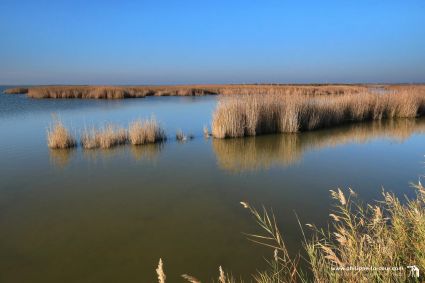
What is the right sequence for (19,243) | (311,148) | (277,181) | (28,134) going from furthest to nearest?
(28,134) → (311,148) → (277,181) → (19,243)

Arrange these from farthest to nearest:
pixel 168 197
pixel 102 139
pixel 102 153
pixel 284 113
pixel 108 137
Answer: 1. pixel 284 113
2. pixel 108 137
3. pixel 102 139
4. pixel 102 153
5. pixel 168 197

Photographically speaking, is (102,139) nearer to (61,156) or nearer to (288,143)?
(61,156)

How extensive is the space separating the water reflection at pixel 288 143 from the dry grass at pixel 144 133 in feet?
5.15

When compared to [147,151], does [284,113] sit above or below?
above

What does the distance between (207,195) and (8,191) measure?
311 centimetres

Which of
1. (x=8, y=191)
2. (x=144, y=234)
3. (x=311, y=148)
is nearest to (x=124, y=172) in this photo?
(x=8, y=191)

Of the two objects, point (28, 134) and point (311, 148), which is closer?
point (311, 148)

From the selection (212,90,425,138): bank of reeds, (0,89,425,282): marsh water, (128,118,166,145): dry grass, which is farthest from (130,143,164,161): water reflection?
(212,90,425,138): bank of reeds

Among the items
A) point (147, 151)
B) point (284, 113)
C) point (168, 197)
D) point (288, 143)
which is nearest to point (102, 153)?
Result: point (147, 151)

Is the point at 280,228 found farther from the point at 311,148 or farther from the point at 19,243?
the point at 311,148

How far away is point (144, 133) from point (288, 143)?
12.6 ft

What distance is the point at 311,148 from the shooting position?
816 cm

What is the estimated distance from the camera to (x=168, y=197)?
4.76m

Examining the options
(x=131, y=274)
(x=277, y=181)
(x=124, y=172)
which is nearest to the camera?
(x=131, y=274)
